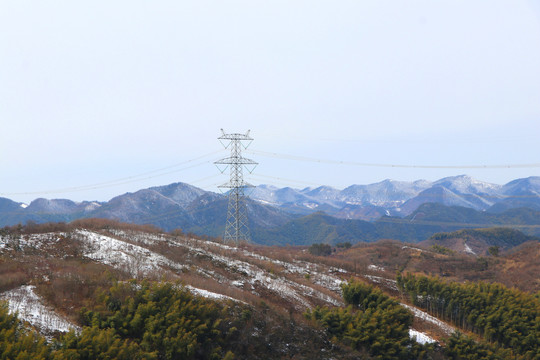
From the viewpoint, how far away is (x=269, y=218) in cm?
19612

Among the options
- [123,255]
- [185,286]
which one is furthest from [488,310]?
[123,255]

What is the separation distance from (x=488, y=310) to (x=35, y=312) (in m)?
25.0

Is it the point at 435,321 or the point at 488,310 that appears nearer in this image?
the point at 488,310

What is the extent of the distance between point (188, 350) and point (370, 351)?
8311 mm

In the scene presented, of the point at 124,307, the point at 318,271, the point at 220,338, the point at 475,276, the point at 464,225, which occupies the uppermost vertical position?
the point at 124,307

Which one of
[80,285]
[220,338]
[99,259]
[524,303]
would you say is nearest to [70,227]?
[99,259]

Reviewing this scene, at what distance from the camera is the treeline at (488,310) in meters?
20.9

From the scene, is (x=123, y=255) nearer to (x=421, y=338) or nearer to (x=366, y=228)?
(x=421, y=338)

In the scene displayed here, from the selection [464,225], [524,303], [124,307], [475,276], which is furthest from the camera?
[464,225]

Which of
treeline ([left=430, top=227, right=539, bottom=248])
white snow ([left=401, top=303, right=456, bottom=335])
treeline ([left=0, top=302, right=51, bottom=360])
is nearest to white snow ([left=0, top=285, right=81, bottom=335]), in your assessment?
treeline ([left=0, top=302, right=51, bottom=360])

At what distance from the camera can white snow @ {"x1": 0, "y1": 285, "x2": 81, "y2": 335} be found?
39.1 ft

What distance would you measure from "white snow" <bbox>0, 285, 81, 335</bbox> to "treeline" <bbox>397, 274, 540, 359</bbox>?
816 inches

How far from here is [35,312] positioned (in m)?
12.6

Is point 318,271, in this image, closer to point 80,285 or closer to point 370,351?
point 370,351
